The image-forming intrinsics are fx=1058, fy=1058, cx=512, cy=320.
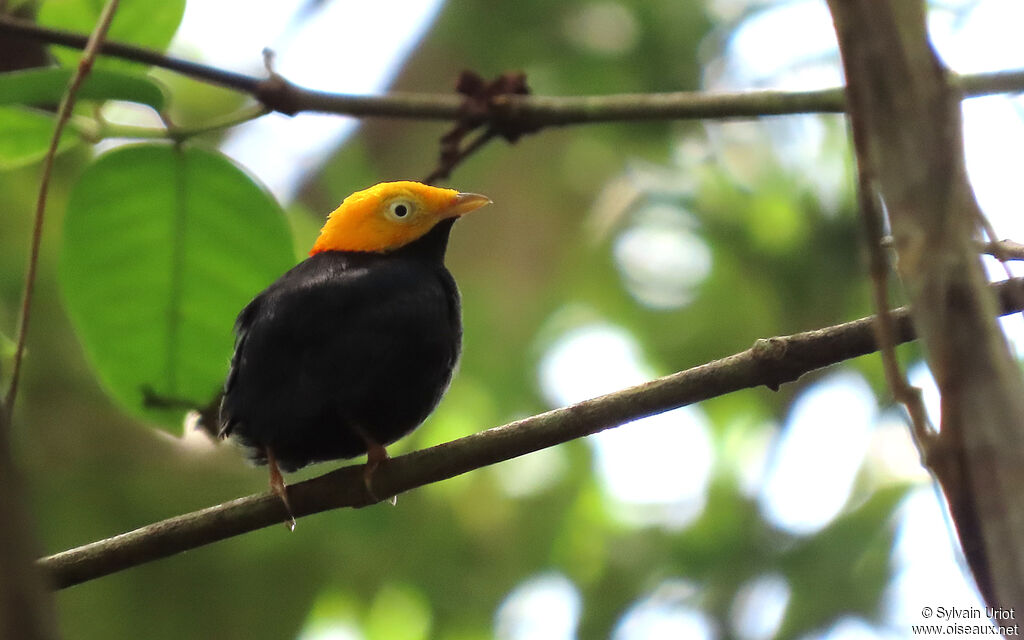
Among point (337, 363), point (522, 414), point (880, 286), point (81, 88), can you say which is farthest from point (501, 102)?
point (522, 414)

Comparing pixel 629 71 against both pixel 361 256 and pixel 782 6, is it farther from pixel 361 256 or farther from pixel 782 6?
pixel 361 256

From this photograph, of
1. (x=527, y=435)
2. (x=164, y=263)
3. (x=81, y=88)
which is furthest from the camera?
(x=164, y=263)

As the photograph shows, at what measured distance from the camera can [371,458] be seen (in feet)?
10.6

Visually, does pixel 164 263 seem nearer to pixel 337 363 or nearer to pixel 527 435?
pixel 337 363

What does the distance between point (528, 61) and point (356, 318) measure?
10.7ft

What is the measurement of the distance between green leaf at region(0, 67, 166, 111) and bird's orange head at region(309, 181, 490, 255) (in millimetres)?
1142

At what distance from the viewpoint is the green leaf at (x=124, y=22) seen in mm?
3625

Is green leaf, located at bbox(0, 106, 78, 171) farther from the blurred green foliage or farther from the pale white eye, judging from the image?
the pale white eye

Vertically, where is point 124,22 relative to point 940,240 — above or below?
above

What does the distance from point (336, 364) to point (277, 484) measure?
416 mm

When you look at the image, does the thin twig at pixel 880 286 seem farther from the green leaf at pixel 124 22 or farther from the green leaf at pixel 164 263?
the green leaf at pixel 124 22

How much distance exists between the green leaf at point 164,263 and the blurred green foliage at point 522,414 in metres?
0.21

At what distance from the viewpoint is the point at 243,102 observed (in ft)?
22.9

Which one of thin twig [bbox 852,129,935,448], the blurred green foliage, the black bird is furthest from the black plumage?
thin twig [bbox 852,129,935,448]
